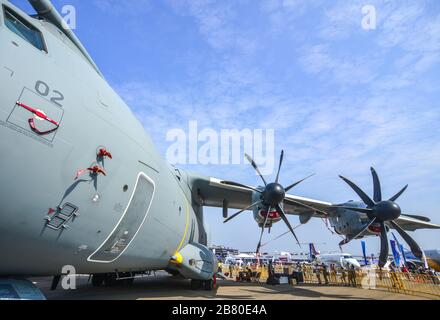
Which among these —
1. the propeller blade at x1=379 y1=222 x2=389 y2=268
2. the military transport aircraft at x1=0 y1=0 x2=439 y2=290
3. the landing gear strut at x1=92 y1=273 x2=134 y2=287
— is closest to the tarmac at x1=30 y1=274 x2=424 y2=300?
the landing gear strut at x1=92 y1=273 x2=134 y2=287

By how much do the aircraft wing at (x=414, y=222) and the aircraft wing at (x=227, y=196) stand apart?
3831mm

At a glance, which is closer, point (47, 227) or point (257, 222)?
point (47, 227)

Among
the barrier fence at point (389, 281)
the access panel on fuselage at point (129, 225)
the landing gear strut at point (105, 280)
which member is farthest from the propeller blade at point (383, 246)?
the landing gear strut at point (105, 280)

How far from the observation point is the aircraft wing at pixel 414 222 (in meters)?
15.9

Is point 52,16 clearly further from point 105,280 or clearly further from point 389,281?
A: point 389,281

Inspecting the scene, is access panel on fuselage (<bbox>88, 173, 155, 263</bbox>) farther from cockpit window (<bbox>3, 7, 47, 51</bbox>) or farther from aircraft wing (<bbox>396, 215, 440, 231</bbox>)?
→ aircraft wing (<bbox>396, 215, 440, 231</bbox>)

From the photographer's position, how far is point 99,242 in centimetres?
581

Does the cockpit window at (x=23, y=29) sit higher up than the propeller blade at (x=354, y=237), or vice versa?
the cockpit window at (x=23, y=29)

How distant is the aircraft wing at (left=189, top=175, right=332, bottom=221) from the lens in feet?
46.1

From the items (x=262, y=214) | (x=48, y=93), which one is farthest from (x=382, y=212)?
(x=48, y=93)

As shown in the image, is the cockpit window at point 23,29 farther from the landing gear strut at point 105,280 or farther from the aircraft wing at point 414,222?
the aircraft wing at point 414,222
